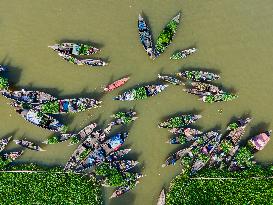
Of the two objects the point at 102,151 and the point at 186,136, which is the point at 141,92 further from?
the point at 102,151

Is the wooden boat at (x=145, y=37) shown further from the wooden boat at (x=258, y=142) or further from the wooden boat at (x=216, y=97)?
the wooden boat at (x=258, y=142)

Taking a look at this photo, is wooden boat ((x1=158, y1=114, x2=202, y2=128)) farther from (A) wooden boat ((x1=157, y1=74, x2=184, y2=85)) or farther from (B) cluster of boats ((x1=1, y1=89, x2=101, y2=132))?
(B) cluster of boats ((x1=1, y1=89, x2=101, y2=132))

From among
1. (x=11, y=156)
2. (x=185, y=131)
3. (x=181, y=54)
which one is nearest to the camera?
(x=11, y=156)

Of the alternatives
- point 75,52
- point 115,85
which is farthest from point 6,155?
point 115,85

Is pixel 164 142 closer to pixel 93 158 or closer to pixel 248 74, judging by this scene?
pixel 93 158

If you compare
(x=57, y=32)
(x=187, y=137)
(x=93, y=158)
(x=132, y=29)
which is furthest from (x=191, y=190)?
(x=57, y=32)

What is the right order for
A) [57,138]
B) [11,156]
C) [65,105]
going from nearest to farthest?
[11,156] < [57,138] < [65,105]

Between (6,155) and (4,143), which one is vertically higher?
(4,143)

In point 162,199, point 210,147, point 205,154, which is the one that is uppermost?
point 210,147
